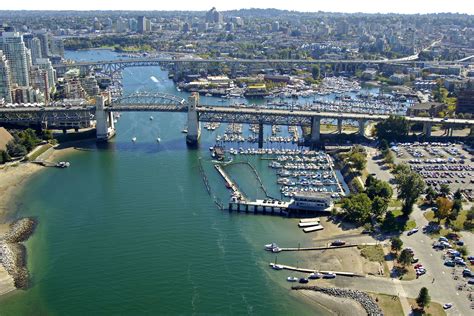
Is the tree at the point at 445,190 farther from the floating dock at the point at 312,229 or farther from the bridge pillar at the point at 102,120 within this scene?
the bridge pillar at the point at 102,120

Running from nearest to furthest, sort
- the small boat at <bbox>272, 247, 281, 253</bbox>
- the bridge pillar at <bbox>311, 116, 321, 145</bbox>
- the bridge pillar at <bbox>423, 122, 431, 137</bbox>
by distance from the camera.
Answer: the small boat at <bbox>272, 247, 281, 253</bbox>
the bridge pillar at <bbox>311, 116, 321, 145</bbox>
the bridge pillar at <bbox>423, 122, 431, 137</bbox>

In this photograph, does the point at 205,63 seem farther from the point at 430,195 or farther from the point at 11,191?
the point at 430,195

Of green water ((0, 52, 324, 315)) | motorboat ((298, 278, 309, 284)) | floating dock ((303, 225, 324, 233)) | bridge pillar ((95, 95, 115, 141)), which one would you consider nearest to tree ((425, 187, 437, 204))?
floating dock ((303, 225, 324, 233))

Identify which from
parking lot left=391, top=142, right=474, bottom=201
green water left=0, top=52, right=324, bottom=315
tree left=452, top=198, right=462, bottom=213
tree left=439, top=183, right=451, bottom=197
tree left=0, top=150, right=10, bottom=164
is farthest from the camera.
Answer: tree left=0, top=150, right=10, bottom=164

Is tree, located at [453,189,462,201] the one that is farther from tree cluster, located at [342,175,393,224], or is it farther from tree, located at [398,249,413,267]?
tree, located at [398,249,413,267]

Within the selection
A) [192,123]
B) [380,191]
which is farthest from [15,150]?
[380,191]

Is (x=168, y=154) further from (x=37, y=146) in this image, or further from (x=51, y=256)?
(x=51, y=256)

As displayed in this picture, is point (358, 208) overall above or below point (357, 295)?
above
